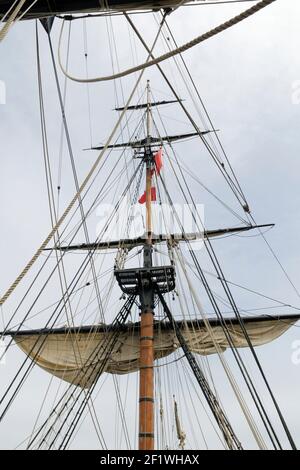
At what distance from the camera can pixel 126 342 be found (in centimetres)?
1370

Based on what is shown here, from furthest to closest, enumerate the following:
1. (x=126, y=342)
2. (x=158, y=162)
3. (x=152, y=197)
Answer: (x=152, y=197) < (x=158, y=162) < (x=126, y=342)

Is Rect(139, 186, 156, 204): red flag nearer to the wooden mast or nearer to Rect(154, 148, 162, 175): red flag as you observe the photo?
Rect(154, 148, 162, 175): red flag

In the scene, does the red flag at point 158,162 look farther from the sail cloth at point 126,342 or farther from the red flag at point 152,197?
the sail cloth at point 126,342

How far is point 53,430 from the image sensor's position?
33.8 feet

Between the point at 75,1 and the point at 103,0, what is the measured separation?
0.39 metres

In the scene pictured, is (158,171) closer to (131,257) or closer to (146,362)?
(131,257)

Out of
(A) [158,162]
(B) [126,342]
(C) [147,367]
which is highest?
(A) [158,162]

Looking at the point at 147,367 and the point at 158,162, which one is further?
the point at 158,162

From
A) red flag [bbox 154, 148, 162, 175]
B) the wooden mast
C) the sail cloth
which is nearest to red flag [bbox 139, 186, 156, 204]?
red flag [bbox 154, 148, 162, 175]

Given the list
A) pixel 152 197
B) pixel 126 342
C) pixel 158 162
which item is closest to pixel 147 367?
pixel 126 342

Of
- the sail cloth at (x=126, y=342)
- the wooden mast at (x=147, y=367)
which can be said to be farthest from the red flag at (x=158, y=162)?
the sail cloth at (x=126, y=342)

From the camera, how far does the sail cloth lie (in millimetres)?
13328

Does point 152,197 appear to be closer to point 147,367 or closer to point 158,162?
point 158,162
